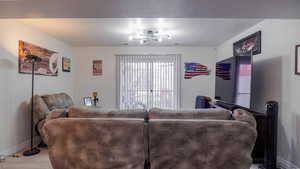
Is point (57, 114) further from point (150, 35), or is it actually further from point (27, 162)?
point (150, 35)

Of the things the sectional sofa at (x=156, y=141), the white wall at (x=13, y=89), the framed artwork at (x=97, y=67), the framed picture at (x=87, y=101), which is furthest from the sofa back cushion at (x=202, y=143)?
the framed artwork at (x=97, y=67)

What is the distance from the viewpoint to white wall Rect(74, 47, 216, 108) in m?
5.70

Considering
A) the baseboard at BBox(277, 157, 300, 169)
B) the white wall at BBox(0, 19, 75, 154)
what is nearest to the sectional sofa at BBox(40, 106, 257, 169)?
the baseboard at BBox(277, 157, 300, 169)

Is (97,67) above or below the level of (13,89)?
above

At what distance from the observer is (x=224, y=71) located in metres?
3.84

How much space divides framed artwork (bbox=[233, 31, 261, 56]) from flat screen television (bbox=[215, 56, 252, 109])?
489mm

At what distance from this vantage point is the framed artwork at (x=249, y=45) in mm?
3463

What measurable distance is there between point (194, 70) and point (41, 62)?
Answer: 154 inches

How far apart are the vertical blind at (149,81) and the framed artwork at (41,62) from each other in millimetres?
1769

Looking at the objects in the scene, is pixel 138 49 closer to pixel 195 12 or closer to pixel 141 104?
pixel 141 104

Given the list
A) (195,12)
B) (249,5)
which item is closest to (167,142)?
(195,12)

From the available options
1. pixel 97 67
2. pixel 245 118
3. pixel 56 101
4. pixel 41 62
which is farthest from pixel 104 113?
pixel 97 67

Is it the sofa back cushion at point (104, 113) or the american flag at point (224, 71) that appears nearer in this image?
the sofa back cushion at point (104, 113)

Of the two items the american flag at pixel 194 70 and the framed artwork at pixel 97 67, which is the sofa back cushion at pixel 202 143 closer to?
the american flag at pixel 194 70
